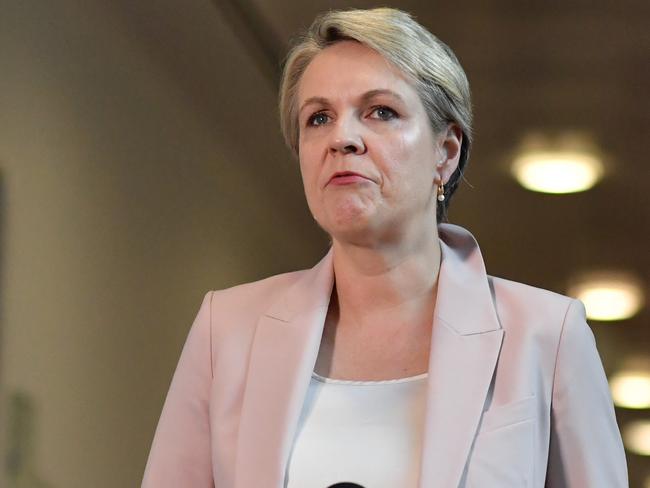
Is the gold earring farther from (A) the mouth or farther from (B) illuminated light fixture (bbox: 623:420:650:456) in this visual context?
(B) illuminated light fixture (bbox: 623:420:650:456)

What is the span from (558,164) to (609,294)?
325 mm

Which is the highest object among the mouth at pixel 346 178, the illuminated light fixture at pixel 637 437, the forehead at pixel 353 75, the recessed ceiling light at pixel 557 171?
the recessed ceiling light at pixel 557 171

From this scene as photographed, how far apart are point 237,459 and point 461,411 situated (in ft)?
1.13

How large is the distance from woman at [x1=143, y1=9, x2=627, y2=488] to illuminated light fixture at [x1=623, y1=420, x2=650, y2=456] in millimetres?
982

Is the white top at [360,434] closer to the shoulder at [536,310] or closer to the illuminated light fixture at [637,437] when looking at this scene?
the shoulder at [536,310]

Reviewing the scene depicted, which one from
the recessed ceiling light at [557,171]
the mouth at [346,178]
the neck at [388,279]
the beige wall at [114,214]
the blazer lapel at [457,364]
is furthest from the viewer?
the recessed ceiling light at [557,171]

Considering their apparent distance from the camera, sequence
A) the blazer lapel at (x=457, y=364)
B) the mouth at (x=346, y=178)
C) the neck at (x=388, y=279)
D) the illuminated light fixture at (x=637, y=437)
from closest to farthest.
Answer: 1. the blazer lapel at (x=457, y=364)
2. the mouth at (x=346, y=178)
3. the neck at (x=388, y=279)
4. the illuminated light fixture at (x=637, y=437)

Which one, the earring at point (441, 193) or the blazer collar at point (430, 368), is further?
the earring at point (441, 193)

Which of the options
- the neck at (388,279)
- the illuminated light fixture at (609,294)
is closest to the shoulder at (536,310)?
the neck at (388,279)

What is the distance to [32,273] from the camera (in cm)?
279

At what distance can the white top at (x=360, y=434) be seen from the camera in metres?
2.05

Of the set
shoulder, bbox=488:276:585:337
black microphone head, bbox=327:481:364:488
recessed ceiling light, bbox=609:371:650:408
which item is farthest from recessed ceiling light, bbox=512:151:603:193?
black microphone head, bbox=327:481:364:488

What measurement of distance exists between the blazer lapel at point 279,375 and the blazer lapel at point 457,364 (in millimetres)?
→ 199

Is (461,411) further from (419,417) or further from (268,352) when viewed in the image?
(268,352)
